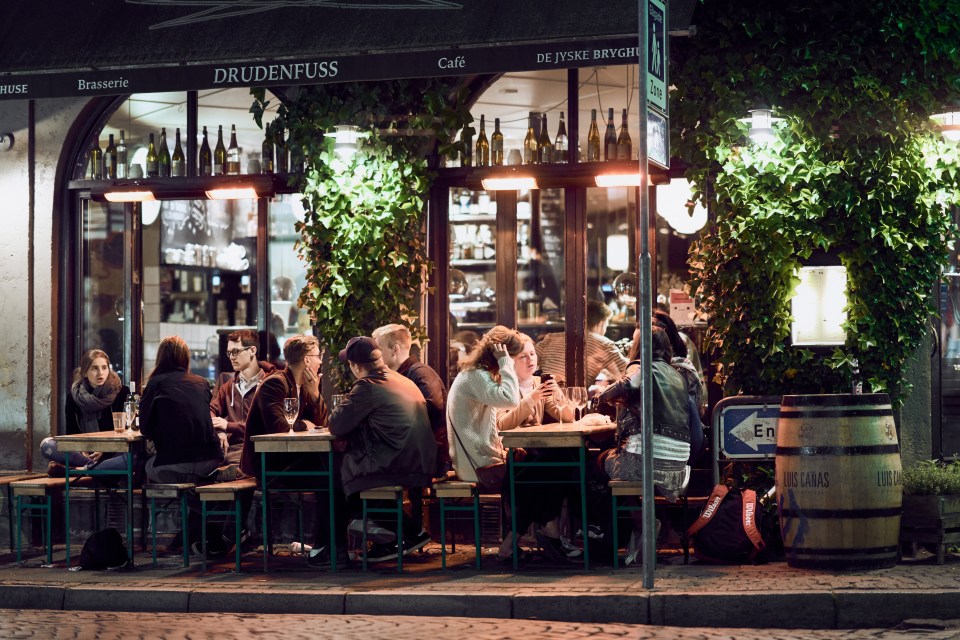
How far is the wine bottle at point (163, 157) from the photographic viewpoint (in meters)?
10.9

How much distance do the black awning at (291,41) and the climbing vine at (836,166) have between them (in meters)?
0.80

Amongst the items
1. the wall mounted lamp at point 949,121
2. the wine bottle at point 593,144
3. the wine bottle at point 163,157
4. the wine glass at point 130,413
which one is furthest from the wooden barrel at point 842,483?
the wine bottle at point 163,157

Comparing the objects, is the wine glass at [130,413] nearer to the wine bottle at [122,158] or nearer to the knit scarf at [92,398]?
the knit scarf at [92,398]

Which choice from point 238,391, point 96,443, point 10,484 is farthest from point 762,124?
point 10,484

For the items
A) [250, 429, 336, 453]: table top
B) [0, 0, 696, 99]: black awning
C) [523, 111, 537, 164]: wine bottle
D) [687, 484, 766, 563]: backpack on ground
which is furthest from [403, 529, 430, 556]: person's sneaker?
[0, 0, 696, 99]: black awning

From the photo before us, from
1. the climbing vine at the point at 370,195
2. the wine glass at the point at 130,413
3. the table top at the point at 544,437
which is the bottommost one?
the table top at the point at 544,437

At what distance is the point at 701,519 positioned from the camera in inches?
336

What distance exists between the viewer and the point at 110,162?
11.0 metres

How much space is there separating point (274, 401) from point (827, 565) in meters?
3.77

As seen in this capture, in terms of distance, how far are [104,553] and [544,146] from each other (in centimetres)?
438

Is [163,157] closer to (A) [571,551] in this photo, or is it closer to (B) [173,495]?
(B) [173,495]

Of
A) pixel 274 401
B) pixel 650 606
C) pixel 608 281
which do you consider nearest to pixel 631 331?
pixel 608 281

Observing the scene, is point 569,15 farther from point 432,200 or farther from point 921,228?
point 921,228

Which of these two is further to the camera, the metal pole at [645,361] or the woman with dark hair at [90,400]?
the woman with dark hair at [90,400]
